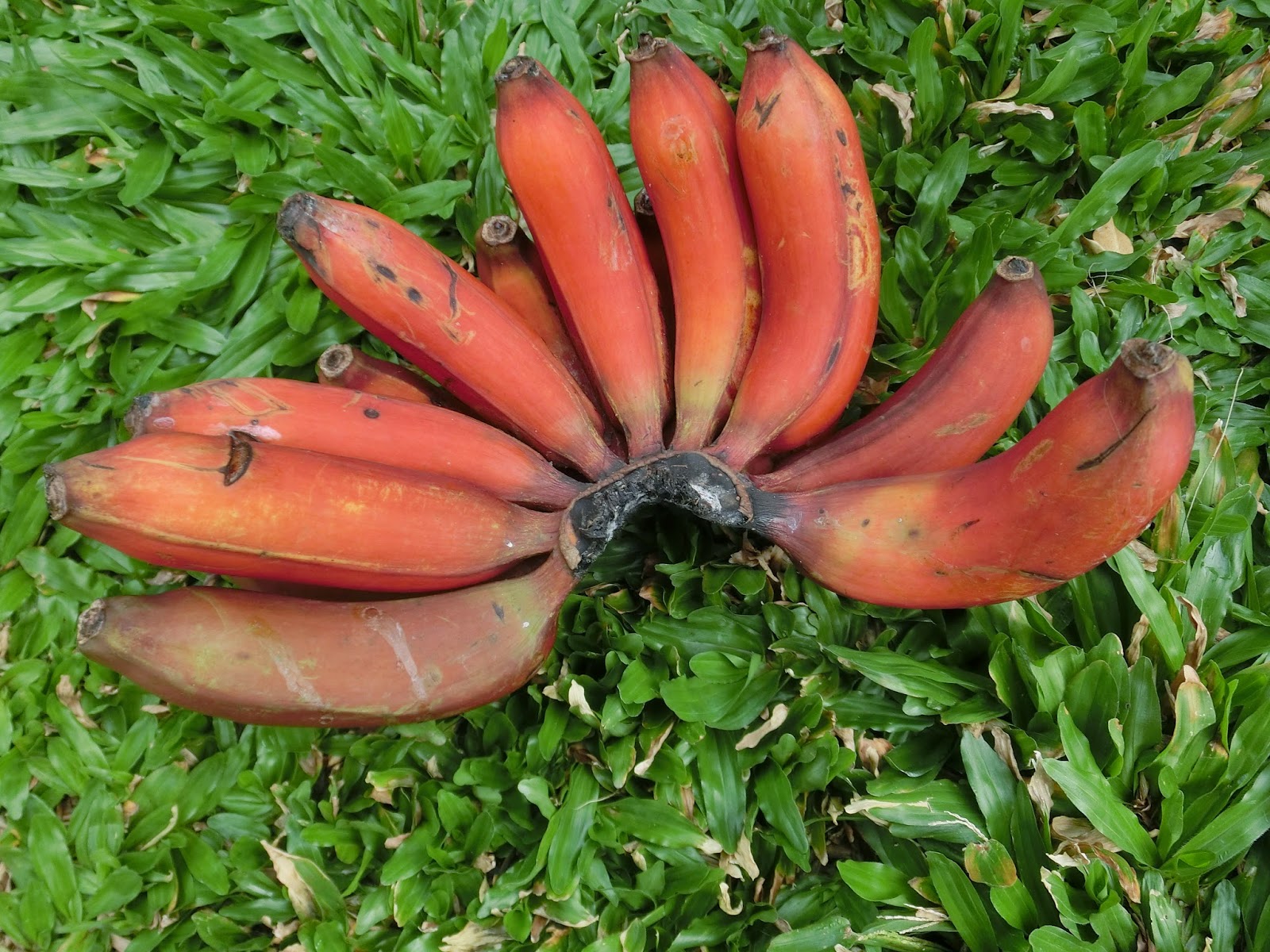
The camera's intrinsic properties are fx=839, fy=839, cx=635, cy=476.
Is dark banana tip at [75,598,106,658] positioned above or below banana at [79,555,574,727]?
above

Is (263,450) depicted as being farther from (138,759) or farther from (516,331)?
(138,759)

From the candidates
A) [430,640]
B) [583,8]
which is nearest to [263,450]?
[430,640]


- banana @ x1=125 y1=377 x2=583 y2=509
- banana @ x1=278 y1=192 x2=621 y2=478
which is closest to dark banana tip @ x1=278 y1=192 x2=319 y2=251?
banana @ x1=278 y1=192 x2=621 y2=478

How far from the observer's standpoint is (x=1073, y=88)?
6.13 ft

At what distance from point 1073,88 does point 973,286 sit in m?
0.56

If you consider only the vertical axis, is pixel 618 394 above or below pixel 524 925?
above

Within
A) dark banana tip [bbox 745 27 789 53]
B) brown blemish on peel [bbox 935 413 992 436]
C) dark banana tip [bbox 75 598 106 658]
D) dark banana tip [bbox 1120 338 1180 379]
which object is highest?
dark banana tip [bbox 745 27 789 53]

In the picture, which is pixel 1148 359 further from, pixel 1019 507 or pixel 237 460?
pixel 237 460

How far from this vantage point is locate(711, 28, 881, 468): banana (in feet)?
4.16

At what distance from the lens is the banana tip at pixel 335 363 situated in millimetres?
1450

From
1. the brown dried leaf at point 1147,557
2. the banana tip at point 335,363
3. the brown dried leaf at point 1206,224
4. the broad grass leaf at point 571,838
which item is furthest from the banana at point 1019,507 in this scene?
the brown dried leaf at point 1206,224

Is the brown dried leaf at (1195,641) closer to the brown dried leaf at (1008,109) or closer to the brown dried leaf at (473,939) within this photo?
the brown dried leaf at (1008,109)

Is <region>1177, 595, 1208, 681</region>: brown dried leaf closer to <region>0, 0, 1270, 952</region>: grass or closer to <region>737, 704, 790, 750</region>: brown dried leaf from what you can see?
<region>0, 0, 1270, 952</region>: grass

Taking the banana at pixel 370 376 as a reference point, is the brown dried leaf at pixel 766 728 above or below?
below
